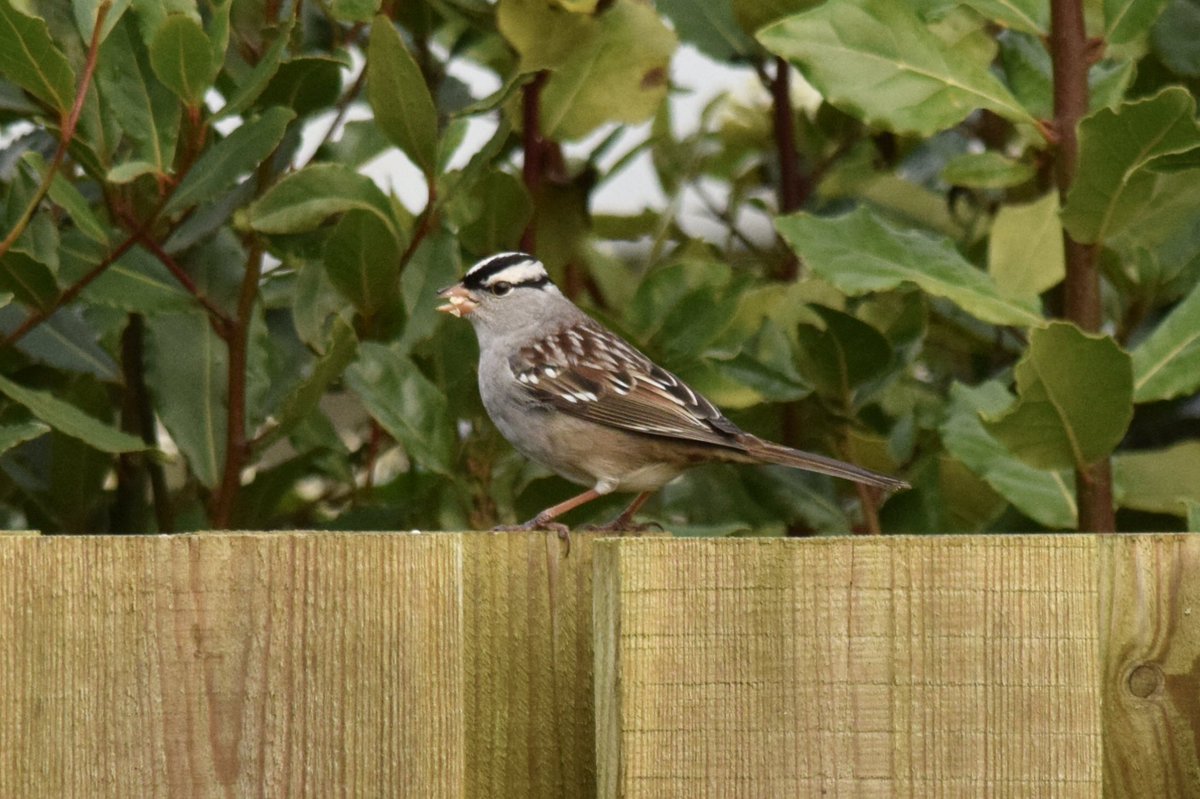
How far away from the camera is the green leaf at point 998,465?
9.39 ft

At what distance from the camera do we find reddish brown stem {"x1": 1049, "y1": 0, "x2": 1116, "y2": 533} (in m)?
2.84

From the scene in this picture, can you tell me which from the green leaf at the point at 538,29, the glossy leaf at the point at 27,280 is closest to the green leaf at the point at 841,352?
the green leaf at the point at 538,29

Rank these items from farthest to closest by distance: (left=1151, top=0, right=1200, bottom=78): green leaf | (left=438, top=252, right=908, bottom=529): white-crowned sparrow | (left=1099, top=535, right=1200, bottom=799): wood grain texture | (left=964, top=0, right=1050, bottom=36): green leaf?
(left=438, top=252, right=908, bottom=529): white-crowned sparrow, (left=1151, top=0, right=1200, bottom=78): green leaf, (left=964, top=0, right=1050, bottom=36): green leaf, (left=1099, top=535, right=1200, bottom=799): wood grain texture

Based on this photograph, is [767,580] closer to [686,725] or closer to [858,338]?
[686,725]

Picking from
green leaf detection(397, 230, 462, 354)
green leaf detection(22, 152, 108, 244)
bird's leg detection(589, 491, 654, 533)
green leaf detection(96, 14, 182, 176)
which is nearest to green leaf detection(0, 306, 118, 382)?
green leaf detection(22, 152, 108, 244)

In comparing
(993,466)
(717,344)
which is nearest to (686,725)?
(993,466)

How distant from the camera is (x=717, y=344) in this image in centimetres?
332

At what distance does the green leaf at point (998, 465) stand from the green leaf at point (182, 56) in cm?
134

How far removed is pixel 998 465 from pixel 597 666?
119cm

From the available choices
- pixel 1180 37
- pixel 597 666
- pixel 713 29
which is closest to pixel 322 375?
pixel 597 666

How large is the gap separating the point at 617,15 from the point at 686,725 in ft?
5.88

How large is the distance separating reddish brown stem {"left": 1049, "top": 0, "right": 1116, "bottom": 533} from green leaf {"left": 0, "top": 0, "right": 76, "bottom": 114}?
1.60 m

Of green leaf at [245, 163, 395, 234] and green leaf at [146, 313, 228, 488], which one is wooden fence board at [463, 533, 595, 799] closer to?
green leaf at [245, 163, 395, 234]

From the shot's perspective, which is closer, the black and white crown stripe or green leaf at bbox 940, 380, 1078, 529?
green leaf at bbox 940, 380, 1078, 529
